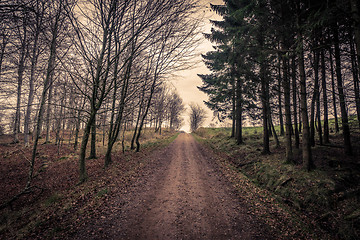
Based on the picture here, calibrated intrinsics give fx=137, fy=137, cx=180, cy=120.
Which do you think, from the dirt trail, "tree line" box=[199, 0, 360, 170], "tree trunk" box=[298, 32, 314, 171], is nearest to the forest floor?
the dirt trail

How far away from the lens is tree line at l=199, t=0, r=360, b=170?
6.29 m

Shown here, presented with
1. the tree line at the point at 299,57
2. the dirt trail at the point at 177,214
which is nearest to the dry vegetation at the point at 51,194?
the dirt trail at the point at 177,214

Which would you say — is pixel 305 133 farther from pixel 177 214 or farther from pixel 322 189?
pixel 177 214

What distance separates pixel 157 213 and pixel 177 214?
66 centimetres

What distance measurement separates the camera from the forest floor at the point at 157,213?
375cm

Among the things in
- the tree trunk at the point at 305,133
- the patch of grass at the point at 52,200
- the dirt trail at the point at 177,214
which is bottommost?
the patch of grass at the point at 52,200

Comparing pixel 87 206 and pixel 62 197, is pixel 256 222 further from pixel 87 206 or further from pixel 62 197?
pixel 62 197

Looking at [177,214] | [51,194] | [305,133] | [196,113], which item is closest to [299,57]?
[305,133]

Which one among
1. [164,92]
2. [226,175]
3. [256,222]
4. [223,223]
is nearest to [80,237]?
[223,223]

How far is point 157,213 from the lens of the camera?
4527 millimetres

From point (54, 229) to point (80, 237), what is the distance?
0.92 meters

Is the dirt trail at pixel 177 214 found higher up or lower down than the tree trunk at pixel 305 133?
lower down

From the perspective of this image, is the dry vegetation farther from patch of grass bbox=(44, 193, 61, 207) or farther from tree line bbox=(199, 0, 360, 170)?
tree line bbox=(199, 0, 360, 170)

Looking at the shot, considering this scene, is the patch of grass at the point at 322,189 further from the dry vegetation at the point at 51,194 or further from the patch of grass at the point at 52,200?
the patch of grass at the point at 52,200
